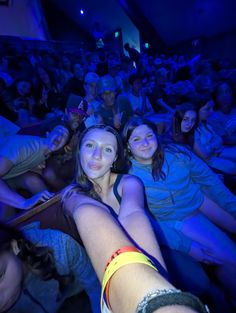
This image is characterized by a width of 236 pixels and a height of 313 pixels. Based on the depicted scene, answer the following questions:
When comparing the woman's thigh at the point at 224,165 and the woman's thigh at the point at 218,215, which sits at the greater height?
the woman's thigh at the point at 224,165

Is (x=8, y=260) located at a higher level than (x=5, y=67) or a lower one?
lower

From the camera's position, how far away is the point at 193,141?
3105mm

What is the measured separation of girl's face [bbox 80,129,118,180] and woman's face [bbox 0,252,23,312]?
2.39 ft

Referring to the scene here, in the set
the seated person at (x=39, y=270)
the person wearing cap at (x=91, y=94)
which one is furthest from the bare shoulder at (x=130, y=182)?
the person wearing cap at (x=91, y=94)

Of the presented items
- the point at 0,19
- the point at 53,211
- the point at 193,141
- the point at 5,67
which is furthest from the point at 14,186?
the point at 0,19

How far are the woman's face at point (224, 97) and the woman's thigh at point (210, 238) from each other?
2.73 meters

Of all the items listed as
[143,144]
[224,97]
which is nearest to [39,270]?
[143,144]

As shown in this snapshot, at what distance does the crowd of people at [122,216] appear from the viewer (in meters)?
0.74

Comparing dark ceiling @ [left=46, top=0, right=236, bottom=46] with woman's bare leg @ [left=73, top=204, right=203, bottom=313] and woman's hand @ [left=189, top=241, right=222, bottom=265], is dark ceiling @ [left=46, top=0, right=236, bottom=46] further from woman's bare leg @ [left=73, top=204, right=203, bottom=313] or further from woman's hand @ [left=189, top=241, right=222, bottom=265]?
woman's bare leg @ [left=73, top=204, right=203, bottom=313]

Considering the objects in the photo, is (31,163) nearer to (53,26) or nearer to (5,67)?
(5,67)

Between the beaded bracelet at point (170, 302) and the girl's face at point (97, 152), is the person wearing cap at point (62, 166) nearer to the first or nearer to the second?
the girl's face at point (97, 152)

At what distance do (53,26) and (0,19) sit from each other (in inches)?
127

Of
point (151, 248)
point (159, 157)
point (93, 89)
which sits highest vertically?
point (93, 89)

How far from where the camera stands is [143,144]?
2029mm
